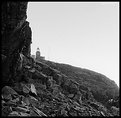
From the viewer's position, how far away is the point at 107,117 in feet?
88.7

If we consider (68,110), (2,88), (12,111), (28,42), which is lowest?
(68,110)

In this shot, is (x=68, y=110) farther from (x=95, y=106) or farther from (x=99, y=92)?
(x=99, y=92)

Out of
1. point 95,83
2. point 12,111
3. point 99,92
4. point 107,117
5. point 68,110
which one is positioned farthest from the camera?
point 95,83

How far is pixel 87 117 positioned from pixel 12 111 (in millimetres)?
10283

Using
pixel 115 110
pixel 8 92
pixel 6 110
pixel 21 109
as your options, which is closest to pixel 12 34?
pixel 8 92

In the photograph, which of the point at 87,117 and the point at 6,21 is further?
the point at 87,117

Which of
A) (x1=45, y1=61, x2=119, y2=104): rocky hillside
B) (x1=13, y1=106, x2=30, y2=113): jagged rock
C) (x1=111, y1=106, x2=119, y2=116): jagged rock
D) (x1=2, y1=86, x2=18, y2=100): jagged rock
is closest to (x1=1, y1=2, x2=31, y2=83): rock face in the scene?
(x1=2, y1=86, x2=18, y2=100): jagged rock

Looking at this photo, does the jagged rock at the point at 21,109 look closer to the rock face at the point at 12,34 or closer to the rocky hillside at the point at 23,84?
the rocky hillside at the point at 23,84

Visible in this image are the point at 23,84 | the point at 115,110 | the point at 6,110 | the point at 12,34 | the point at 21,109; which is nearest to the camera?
the point at 6,110

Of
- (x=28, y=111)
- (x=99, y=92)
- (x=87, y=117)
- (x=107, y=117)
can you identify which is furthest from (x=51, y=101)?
(x=99, y=92)

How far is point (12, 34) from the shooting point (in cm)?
2117

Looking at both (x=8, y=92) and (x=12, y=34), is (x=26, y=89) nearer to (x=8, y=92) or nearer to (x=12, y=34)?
(x=8, y=92)

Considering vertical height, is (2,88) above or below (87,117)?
above

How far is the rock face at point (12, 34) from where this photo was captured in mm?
20500
